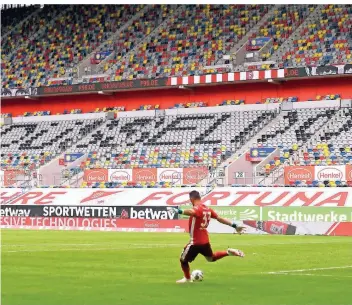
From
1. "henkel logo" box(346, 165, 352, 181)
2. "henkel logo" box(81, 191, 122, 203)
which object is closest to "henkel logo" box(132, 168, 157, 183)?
"henkel logo" box(81, 191, 122, 203)

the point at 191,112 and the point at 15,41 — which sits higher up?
the point at 15,41

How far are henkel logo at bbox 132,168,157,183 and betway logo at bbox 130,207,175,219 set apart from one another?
8942mm

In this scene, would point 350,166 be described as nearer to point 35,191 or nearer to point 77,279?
point 35,191

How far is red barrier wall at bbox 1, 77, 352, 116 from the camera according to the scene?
201ft

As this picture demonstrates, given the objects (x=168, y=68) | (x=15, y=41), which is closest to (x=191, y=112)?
(x=168, y=68)

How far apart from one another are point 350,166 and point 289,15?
60.7ft

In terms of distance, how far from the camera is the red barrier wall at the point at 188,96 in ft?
201

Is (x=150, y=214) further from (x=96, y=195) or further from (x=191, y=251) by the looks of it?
(x=191, y=251)

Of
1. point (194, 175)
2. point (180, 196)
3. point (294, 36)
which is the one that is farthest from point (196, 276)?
point (294, 36)

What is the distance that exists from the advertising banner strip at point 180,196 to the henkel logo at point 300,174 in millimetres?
4699

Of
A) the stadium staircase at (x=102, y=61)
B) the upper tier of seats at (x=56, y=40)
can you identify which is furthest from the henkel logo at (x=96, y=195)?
the upper tier of seats at (x=56, y=40)

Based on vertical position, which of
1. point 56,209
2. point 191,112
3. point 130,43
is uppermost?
point 130,43

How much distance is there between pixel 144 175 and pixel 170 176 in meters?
2.06

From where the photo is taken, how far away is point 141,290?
669 inches
